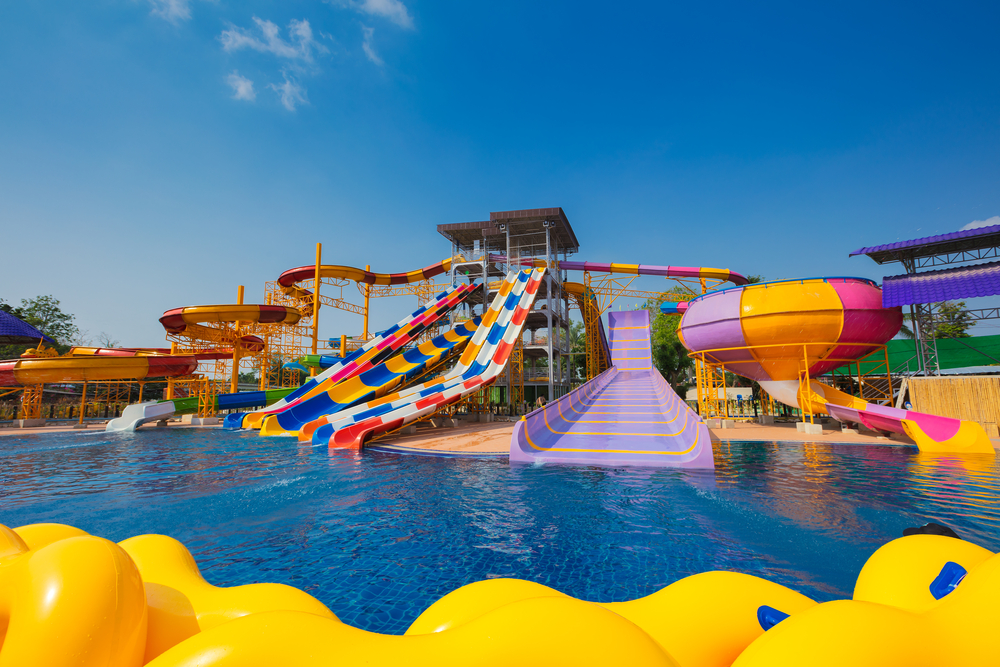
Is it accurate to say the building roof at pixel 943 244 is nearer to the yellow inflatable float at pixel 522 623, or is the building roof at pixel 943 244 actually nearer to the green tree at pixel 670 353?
the yellow inflatable float at pixel 522 623

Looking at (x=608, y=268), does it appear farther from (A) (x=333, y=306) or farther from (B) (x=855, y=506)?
(B) (x=855, y=506)

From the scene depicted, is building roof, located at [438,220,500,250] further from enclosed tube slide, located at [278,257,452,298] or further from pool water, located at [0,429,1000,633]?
pool water, located at [0,429,1000,633]

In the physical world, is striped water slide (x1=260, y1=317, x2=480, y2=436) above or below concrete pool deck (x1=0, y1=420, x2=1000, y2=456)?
above

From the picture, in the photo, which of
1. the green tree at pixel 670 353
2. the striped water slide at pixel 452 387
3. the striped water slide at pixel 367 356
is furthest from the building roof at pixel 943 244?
the green tree at pixel 670 353

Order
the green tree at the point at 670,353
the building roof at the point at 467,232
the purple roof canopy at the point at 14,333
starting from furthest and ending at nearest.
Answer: the green tree at the point at 670,353, the purple roof canopy at the point at 14,333, the building roof at the point at 467,232

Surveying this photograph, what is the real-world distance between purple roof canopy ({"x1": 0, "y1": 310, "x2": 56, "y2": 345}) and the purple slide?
94.1ft

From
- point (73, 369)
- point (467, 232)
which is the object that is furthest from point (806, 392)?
point (73, 369)

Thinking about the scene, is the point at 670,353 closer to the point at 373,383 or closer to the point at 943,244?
the point at 943,244

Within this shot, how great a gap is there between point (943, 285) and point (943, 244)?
1.48 meters

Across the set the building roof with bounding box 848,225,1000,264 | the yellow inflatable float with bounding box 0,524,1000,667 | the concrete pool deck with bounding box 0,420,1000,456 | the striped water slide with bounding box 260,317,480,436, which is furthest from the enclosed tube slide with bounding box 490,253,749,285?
the yellow inflatable float with bounding box 0,524,1000,667

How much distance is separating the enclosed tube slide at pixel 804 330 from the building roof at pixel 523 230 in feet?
30.9

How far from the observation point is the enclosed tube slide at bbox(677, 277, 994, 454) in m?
11.2

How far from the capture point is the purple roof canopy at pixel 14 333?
22.0 m

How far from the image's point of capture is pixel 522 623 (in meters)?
0.82
